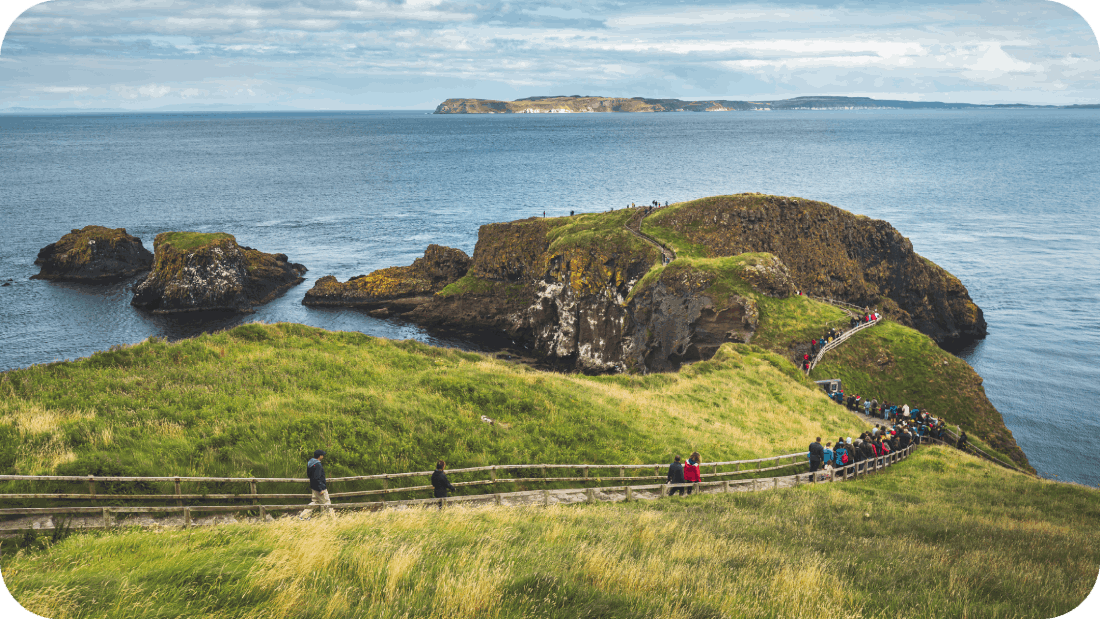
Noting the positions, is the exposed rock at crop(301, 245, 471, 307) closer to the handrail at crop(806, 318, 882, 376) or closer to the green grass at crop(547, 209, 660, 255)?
the green grass at crop(547, 209, 660, 255)

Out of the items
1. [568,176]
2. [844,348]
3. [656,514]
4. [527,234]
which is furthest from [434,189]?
[656,514]

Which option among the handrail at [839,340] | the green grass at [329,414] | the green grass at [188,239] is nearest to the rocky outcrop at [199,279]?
the green grass at [188,239]

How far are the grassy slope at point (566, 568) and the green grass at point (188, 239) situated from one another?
70.6 m

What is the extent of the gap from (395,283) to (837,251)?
51.9 metres

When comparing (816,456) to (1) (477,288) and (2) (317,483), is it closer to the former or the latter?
(2) (317,483)

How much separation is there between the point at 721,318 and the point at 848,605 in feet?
129

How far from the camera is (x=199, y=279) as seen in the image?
71.6m

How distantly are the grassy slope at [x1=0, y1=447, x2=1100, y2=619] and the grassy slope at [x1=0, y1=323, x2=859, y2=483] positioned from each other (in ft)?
14.5

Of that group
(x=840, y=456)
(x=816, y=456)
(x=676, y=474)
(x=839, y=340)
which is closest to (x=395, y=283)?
(x=839, y=340)

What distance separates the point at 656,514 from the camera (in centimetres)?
1617

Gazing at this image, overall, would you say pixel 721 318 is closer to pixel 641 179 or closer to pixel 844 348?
pixel 844 348

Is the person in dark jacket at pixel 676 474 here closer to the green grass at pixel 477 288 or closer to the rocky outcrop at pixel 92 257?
the green grass at pixel 477 288

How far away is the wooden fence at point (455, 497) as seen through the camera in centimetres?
1306

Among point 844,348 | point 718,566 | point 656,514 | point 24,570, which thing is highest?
point 24,570
